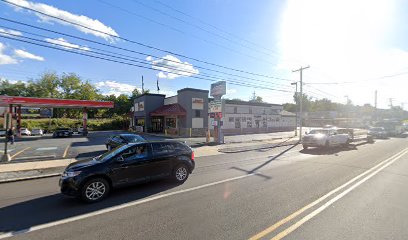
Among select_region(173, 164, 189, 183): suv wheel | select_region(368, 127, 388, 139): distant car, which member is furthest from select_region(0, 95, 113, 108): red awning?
select_region(368, 127, 388, 139): distant car

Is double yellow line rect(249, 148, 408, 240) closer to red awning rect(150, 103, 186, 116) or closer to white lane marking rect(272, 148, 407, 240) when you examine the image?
white lane marking rect(272, 148, 407, 240)

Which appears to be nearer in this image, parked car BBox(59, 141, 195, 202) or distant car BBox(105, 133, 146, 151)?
parked car BBox(59, 141, 195, 202)

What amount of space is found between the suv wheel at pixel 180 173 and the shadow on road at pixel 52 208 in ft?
2.50

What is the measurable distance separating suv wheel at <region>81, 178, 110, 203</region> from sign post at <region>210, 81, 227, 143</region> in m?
16.6

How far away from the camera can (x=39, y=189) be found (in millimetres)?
7508

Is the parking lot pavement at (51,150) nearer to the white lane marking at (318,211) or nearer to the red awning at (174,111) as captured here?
the red awning at (174,111)

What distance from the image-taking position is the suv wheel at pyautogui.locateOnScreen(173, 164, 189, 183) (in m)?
7.96

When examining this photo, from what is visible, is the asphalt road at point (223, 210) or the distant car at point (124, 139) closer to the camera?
the asphalt road at point (223, 210)

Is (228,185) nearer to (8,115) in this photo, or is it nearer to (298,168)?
(298,168)

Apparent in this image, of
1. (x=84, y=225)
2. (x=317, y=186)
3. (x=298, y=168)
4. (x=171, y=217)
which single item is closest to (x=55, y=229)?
(x=84, y=225)

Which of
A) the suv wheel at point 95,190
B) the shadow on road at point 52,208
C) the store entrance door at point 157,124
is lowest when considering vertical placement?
the shadow on road at point 52,208

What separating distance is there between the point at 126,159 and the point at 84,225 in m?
2.39

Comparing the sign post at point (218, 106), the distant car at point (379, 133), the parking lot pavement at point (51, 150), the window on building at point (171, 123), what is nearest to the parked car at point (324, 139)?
the sign post at point (218, 106)

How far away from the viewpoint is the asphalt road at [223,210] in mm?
4340
